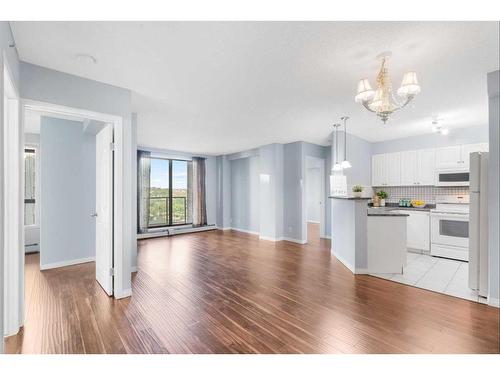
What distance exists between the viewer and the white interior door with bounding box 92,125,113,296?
251 cm

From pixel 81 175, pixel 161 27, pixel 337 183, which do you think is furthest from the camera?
pixel 337 183

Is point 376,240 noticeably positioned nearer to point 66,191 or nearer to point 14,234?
point 14,234

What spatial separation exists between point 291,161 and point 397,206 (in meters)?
2.51

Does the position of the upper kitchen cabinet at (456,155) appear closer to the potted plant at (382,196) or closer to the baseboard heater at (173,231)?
the potted plant at (382,196)

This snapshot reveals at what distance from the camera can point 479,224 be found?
2398mm

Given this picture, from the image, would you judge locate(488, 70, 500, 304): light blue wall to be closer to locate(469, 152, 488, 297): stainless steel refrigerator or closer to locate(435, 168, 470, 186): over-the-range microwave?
locate(469, 152, 488, 297): stainless steel refrigerator

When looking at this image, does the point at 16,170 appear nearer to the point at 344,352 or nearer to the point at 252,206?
the point at 344,352

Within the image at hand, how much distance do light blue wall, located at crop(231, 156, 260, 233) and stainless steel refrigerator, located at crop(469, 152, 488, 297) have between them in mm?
4642

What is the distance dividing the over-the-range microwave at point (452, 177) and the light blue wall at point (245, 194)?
414cm

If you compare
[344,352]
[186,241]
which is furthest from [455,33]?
[186,241]

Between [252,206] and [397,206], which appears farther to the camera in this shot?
[252,206]

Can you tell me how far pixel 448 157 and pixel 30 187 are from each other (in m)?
8.34

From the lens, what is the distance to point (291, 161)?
17.7 feet

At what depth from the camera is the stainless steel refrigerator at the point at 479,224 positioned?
2340mm
